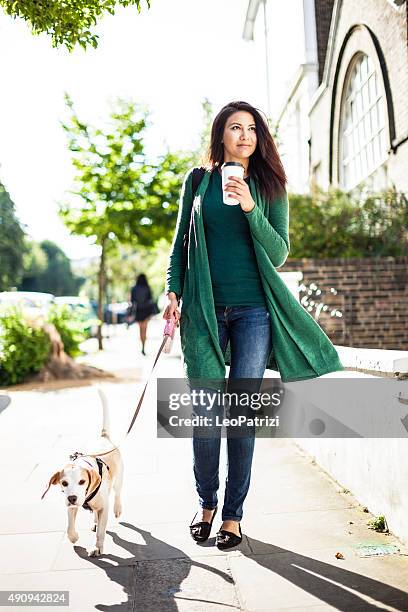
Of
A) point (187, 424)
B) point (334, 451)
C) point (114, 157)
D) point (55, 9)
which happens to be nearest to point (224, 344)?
point (334, 451)

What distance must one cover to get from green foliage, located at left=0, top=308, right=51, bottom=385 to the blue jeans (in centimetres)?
728

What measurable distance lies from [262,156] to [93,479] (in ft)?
5.74

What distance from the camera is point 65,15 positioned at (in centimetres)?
482

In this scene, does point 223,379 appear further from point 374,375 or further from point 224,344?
point 374,375

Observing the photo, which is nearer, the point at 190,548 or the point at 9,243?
the point at 190,548

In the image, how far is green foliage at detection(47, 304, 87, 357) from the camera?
11.6m

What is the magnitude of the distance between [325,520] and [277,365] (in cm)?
102

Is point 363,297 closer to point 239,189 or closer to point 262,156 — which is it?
point 262,156

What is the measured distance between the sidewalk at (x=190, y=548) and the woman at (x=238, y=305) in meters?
0.27

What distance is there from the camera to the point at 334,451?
4.48 m

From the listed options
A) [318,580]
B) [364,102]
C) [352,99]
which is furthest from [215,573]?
[352,99]

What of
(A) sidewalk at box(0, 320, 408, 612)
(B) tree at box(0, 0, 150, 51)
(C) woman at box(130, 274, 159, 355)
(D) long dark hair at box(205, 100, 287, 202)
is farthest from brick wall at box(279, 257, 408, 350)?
(D) long dark hair at box(205, 100, 287, 202)

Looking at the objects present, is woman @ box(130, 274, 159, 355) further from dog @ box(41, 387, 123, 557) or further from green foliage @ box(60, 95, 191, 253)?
dog @ box(41, 387, 123, 557)

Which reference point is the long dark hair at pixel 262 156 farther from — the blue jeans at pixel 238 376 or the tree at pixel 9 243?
the tree at pixel 9 243
